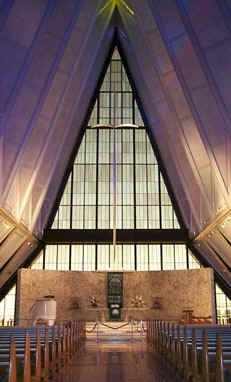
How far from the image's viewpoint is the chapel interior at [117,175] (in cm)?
1338

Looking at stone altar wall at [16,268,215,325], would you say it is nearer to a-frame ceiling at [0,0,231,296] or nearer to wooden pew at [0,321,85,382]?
a-frame ceiling at [0,0,231,296]

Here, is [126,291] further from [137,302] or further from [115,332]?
[115,332]

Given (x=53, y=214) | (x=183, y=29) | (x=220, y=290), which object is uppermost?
(x=183, y=29)

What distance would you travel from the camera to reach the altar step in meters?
20.4

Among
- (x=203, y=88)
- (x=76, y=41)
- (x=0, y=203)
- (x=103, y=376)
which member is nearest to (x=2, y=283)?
(x=0, y=203)

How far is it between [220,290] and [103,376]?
22252 millimetres

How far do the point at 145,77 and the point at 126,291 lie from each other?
13198 millimetres

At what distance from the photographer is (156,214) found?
29609mm

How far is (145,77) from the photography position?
2284cm

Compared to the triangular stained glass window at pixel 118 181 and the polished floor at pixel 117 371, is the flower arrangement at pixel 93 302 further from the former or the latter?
the polished floor at pixel 117 371

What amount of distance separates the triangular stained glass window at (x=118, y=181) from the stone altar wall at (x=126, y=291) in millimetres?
A: 3497

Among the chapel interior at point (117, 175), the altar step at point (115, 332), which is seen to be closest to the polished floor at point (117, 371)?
the chapel interior at point (117, 175)

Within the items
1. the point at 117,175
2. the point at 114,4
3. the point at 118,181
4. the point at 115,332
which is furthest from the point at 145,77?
the point at 115,332

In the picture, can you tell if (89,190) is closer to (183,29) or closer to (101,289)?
(101,289)
